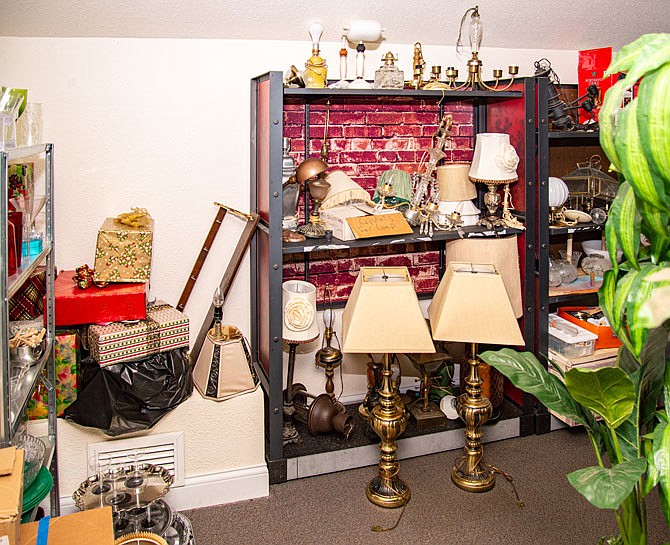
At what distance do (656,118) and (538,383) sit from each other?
0.71m

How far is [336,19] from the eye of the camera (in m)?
3.12

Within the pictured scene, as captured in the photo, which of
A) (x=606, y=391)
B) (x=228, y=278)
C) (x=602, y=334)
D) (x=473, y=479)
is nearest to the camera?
(x=606, y=391)

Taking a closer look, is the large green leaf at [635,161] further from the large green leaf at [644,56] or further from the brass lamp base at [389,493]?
the brass lamp base at [389,493]

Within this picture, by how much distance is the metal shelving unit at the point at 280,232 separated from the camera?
291 cm

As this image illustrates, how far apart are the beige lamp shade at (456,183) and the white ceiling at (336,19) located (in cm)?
67

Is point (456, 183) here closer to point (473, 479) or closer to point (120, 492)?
point (473, 479)

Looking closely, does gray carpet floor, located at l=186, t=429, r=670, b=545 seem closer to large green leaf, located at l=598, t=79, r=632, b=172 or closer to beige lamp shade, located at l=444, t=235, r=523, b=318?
beige lamp shade, located at l=444, t=235, r=523, b=318

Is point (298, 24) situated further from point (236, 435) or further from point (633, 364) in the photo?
point (633, 364)

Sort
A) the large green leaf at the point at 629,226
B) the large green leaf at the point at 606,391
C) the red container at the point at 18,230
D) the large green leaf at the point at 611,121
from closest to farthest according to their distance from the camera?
1. the large green leaf at the point at 611,121
2. the large green leaf at the point at 629,226
3. the large green leaf at the point at 606,391
4. the red container at the point at 18,230

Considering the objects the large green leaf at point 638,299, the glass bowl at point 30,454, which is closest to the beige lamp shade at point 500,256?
the glass bowl at point 30,454

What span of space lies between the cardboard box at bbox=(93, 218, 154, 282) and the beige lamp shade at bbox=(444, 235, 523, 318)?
1380 millimetres

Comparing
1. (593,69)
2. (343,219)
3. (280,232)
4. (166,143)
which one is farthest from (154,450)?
(593,69)

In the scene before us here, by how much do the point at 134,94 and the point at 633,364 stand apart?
2.41 m

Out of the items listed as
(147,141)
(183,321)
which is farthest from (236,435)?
(147,141)
